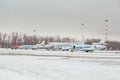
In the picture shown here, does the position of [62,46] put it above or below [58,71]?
above

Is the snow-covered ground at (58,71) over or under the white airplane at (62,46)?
under

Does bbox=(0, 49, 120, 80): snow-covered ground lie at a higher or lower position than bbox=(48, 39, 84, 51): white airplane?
lower

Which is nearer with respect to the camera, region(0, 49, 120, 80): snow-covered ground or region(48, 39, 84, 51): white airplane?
region(0, 49, 120, 80): snow-covered ground

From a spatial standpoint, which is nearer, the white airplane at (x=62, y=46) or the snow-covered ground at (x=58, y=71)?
the snow-covered ground at (x=58, y=71)

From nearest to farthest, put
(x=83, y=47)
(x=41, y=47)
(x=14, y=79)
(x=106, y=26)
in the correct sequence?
(x=14, y=79), (x=106, y=26), (x=83, y=47), (x=41, y=47)

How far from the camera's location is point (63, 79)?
16.9m

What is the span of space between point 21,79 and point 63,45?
114 metres

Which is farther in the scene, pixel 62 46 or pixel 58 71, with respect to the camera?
pixel 62 46

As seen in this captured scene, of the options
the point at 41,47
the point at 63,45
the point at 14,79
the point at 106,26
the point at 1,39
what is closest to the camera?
the point at 14,79

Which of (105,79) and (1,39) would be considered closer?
(105,79)

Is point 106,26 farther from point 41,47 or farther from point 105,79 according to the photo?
point 105,79

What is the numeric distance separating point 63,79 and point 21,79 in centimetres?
246

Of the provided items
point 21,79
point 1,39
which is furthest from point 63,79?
point 1,39

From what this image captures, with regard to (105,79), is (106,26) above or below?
above
